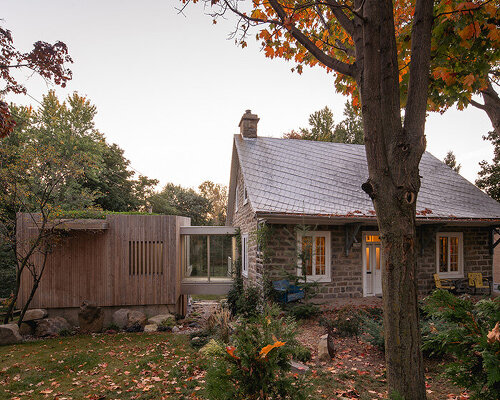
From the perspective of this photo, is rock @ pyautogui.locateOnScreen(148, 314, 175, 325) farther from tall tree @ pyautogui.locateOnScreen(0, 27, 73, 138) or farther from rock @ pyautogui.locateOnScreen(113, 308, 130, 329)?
tall tree @ pyautogui.locateOnScreen(0, 27, 73, 138)

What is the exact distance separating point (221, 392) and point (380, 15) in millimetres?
3443

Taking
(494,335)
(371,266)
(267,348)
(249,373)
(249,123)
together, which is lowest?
(371,266)

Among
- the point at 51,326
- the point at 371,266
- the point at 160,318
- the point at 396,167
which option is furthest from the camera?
the point at 371,266

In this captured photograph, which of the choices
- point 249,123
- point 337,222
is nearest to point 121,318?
point 337,222

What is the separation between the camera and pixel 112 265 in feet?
34.2

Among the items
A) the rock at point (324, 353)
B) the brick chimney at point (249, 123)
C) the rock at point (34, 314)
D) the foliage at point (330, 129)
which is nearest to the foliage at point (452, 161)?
A: the foliage at point (330, 129)

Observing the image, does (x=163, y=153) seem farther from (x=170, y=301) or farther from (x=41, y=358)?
(x=41, y=358)

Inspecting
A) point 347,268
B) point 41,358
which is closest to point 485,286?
point 347,268

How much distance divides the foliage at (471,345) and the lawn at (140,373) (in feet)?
5.39

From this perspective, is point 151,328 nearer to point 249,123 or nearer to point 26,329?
point 26,329

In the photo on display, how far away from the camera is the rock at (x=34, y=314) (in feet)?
31.3

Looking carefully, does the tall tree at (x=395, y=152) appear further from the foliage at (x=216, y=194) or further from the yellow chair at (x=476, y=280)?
the foliage at (x=216, y=194)

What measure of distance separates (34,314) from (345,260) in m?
9.77

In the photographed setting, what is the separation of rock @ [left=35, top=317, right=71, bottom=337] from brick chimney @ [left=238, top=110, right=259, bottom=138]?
31.1ft
